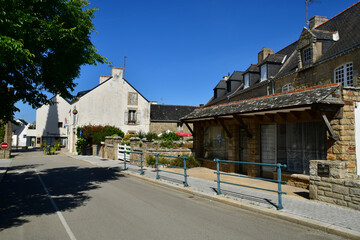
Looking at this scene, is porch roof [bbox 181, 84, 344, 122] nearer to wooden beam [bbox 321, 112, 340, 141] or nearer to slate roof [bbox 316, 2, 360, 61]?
wooden beam [bbox 321, 112, 340, 141]

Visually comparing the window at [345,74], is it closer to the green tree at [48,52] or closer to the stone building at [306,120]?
the stone building at [306,120]

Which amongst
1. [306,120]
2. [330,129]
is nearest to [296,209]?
[330,129]

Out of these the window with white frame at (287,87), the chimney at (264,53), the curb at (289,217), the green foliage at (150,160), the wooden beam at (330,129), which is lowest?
the curb at (289,217)

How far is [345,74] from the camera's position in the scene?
1176cm

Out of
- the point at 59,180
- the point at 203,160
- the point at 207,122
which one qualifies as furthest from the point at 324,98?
the point at 59,180

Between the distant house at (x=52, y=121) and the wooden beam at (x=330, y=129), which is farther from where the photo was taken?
the distant house at (x=52, y=121)

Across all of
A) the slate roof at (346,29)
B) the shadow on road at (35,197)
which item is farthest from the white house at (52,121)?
the slate roof at (346,29)

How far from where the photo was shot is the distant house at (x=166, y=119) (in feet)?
110

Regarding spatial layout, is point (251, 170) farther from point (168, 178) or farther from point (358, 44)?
point (358, 44)

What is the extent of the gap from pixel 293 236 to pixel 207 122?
987cm

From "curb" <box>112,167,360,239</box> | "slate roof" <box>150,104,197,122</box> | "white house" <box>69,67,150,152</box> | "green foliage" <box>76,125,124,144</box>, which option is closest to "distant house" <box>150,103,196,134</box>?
"slate roof" <box>150,104,197,122</box>

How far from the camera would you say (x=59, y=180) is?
36.4ft

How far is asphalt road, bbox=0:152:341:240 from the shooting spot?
4625 millimetres

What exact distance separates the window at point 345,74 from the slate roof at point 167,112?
78.3ft
